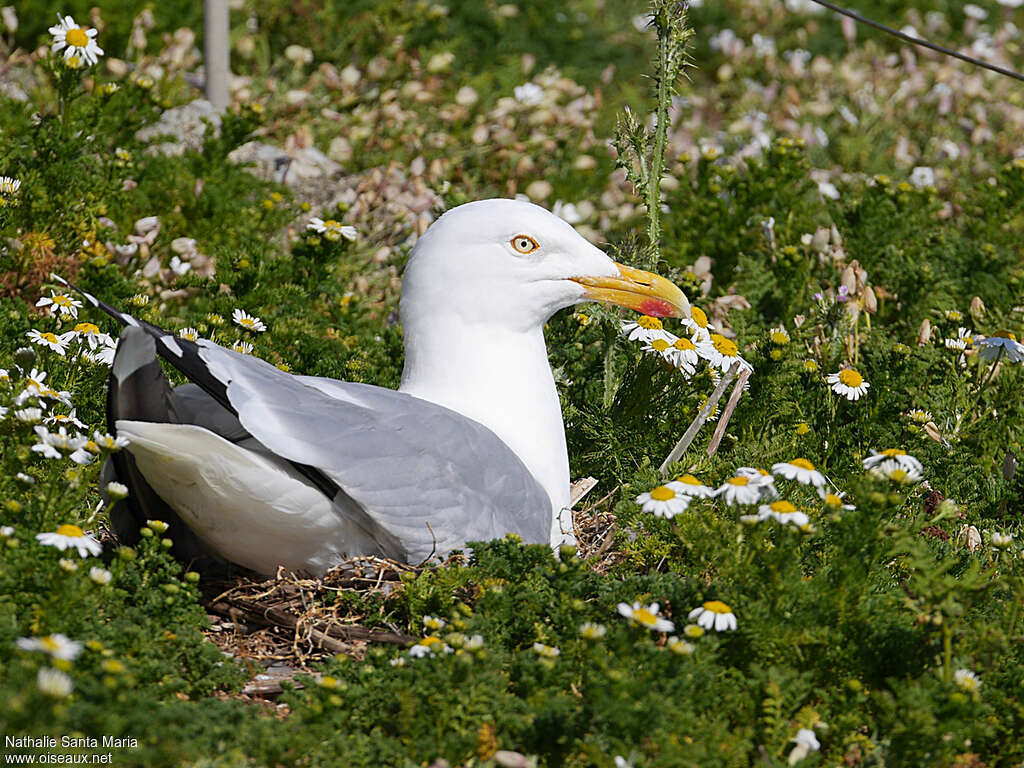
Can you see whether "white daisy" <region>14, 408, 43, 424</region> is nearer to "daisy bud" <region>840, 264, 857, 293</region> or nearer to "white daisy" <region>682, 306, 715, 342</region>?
"white daisy" <region>682, 306, 715, 342</region>

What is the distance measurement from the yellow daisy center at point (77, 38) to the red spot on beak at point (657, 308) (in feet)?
7.69

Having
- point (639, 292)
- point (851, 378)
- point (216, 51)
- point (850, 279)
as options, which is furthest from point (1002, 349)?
point (216, 51)

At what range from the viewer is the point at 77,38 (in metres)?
4.62

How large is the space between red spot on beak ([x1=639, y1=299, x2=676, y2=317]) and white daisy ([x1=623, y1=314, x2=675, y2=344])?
0.11 m

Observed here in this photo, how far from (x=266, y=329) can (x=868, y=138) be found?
475 centimetres

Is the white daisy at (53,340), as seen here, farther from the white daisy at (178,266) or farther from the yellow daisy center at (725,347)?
the yellow daisy center at (725,347)

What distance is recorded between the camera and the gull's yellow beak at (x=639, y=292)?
378 cm

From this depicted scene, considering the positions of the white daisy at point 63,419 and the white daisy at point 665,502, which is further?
the white daisy at point 63,419

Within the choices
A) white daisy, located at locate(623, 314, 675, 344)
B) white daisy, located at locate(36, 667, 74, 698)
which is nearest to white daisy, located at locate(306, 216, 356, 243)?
white daisy, located at locate(623, 314, 675, 344)

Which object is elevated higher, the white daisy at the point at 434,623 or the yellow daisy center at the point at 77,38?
the yellow daisy center at the point at 77,38

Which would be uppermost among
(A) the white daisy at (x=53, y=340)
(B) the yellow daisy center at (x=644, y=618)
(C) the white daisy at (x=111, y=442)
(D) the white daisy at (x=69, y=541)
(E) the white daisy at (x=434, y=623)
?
(C) the white daisy at (x=111, y=442)

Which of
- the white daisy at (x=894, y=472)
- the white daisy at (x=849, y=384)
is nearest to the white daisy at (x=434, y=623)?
the white daisy at (x=894, y=472)

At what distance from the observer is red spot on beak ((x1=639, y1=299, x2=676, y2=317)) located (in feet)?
12.6

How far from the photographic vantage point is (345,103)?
23.9ft
